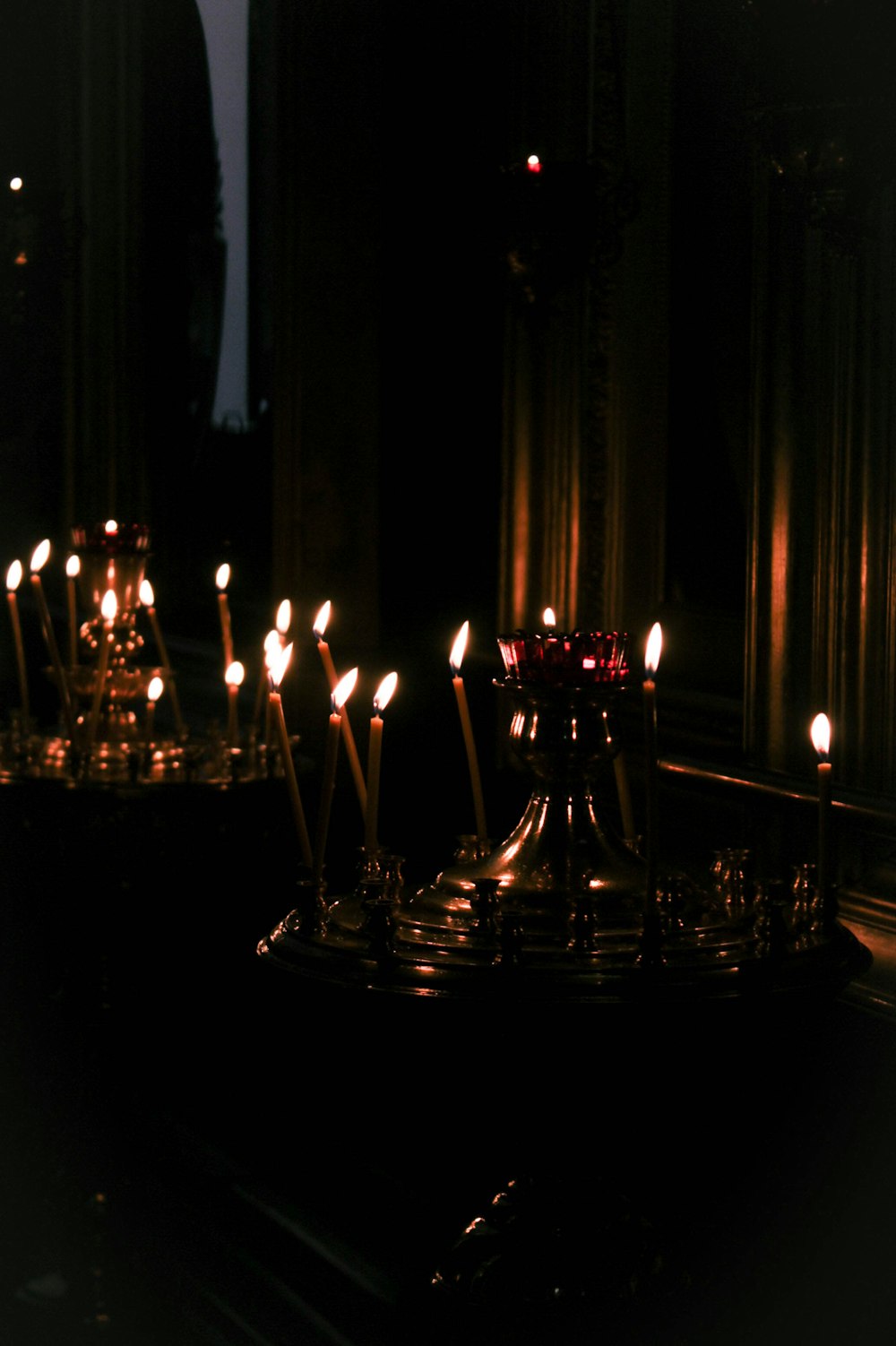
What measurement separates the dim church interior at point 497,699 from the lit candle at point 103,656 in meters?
0.13

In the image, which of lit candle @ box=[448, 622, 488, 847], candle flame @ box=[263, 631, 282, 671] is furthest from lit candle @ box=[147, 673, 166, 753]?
lit candle @ box=[448, 622, 488, 847]

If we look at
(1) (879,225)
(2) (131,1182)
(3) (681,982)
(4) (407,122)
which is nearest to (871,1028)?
(3) (681,982)

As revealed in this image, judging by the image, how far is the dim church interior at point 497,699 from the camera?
124 centimetres

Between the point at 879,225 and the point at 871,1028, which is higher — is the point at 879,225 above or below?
above

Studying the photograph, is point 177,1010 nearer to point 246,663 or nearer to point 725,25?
point 246,663

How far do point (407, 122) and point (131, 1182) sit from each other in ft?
5.00

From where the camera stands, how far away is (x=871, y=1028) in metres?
1.42

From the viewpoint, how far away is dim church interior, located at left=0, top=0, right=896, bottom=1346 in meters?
1.24

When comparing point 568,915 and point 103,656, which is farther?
point 103,656

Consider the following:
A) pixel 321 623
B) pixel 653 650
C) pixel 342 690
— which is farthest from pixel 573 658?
pixel 321 623

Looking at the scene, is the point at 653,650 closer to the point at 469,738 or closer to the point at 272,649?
the point at 469,738

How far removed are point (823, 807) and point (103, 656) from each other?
1.09 m

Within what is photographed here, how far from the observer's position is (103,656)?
196cm

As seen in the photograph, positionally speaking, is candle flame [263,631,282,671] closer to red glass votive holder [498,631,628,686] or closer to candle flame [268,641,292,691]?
candle flame [268,641,292,691]
